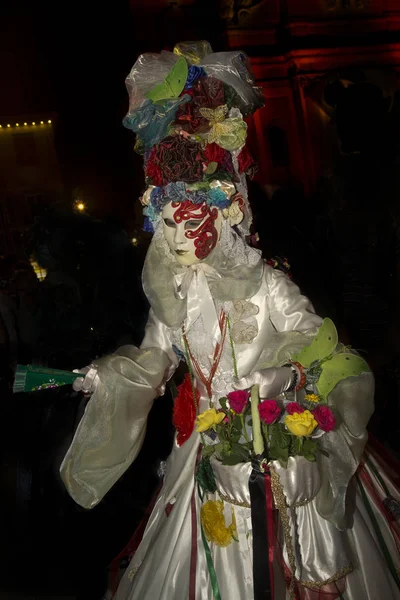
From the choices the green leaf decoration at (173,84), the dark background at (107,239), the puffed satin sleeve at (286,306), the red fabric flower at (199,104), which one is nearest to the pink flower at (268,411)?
the puffed satin sleeve at (286,306)

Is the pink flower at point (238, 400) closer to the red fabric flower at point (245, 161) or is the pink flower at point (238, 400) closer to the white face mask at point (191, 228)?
the white face mask at point (191, 228)

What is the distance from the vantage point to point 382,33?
167 inches

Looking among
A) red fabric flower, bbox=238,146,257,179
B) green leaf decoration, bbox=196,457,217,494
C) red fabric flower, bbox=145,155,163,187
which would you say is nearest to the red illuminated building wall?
red fabric flower, bbox=238,146,257,179

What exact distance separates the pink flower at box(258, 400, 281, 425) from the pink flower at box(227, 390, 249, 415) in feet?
0.16

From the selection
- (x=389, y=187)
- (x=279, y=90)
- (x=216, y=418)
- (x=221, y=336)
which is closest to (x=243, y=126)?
(x=221, y=336)

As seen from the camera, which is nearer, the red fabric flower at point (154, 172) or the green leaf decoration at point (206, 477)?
the green leaf decoration at point (206, 477)

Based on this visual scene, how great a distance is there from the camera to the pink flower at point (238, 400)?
1.46 m

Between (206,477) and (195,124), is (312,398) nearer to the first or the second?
(206,477)

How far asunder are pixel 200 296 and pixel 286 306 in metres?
0.27

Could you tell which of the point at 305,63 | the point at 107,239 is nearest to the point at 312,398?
the point at 107,239

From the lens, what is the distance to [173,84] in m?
1.75

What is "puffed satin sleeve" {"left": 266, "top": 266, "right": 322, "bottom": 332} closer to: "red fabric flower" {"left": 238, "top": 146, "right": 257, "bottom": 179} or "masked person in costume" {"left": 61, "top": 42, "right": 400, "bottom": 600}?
"masked person in costume" {"left": 61, "top": 42, "right": 400, "bottom": 600}

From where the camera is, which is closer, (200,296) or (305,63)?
(200,296)

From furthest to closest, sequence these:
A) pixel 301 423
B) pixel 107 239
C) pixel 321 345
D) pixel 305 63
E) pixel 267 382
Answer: pixel 305 63 → pixel 107 239 → pixel 321 345 → pixel 267 382 → pixel 301 423
